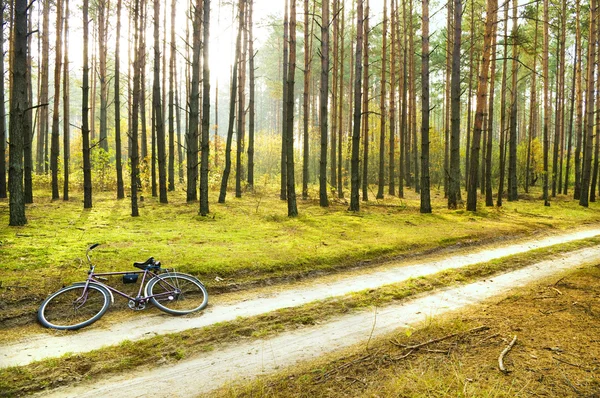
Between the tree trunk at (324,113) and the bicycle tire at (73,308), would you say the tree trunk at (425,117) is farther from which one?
the bicycle tire at (73,308)

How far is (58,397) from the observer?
365cm

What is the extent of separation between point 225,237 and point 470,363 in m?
7.05

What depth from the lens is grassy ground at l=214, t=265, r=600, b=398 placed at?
11.7ft

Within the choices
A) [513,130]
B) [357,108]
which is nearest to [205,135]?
[357,108]

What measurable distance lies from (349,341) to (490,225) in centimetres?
1005

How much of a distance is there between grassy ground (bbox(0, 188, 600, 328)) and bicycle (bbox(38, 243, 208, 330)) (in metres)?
0.35

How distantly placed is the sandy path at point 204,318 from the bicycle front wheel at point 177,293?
Result: 0.20m

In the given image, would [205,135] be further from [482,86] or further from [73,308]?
[482,86]

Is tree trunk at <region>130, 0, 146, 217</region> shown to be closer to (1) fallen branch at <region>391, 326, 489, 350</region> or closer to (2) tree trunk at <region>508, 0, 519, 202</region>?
(1) fallen branch at <region>391, 326, 489, 350</region>

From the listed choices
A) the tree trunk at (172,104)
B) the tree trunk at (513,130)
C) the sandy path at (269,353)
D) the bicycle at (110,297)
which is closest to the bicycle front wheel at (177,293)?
the bicycle at (110,297)

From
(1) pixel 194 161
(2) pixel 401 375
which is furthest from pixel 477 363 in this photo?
(1) pixel 194 161

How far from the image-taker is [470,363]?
4.03 meters

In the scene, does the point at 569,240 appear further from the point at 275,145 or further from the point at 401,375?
the point at 275,145

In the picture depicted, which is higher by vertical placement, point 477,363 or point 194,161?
point 194,161
